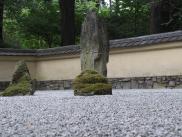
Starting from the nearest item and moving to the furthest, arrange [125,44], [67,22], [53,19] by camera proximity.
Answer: [125,44] < [67,22] < [53,19]

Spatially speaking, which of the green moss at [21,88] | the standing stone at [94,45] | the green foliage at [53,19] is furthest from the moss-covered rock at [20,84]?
the green foliage at [53,19]

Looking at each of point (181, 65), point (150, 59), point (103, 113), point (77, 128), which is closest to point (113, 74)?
point (150, 59)

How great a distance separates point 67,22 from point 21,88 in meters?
8.37

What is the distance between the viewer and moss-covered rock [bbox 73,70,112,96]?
32.8 ft

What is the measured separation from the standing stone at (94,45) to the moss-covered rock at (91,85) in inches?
45.5

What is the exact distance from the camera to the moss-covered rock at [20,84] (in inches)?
438

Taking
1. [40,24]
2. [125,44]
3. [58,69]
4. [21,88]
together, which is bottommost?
[58,69]

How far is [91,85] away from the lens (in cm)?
1008

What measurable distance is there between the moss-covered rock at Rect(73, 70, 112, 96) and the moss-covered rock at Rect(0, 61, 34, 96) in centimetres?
147

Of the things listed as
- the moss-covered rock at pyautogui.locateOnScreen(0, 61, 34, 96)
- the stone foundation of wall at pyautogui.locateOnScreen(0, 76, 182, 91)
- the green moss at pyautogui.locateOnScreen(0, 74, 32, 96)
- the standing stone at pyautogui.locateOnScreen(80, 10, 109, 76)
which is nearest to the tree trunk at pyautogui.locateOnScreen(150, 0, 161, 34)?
the stone foundation of wall at pyautogui.locateOnScreen(0, 76, 182, 91)

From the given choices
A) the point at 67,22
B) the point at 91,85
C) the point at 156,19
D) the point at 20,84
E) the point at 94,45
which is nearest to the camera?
the point at 91,85

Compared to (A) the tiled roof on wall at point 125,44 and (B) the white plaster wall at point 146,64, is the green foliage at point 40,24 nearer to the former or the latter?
(A) the tiled roof on wall at point 125,44

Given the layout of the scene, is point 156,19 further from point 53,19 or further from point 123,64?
point 53,19

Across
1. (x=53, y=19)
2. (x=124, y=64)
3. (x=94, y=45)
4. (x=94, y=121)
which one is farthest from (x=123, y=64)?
(x=94, y=121)
